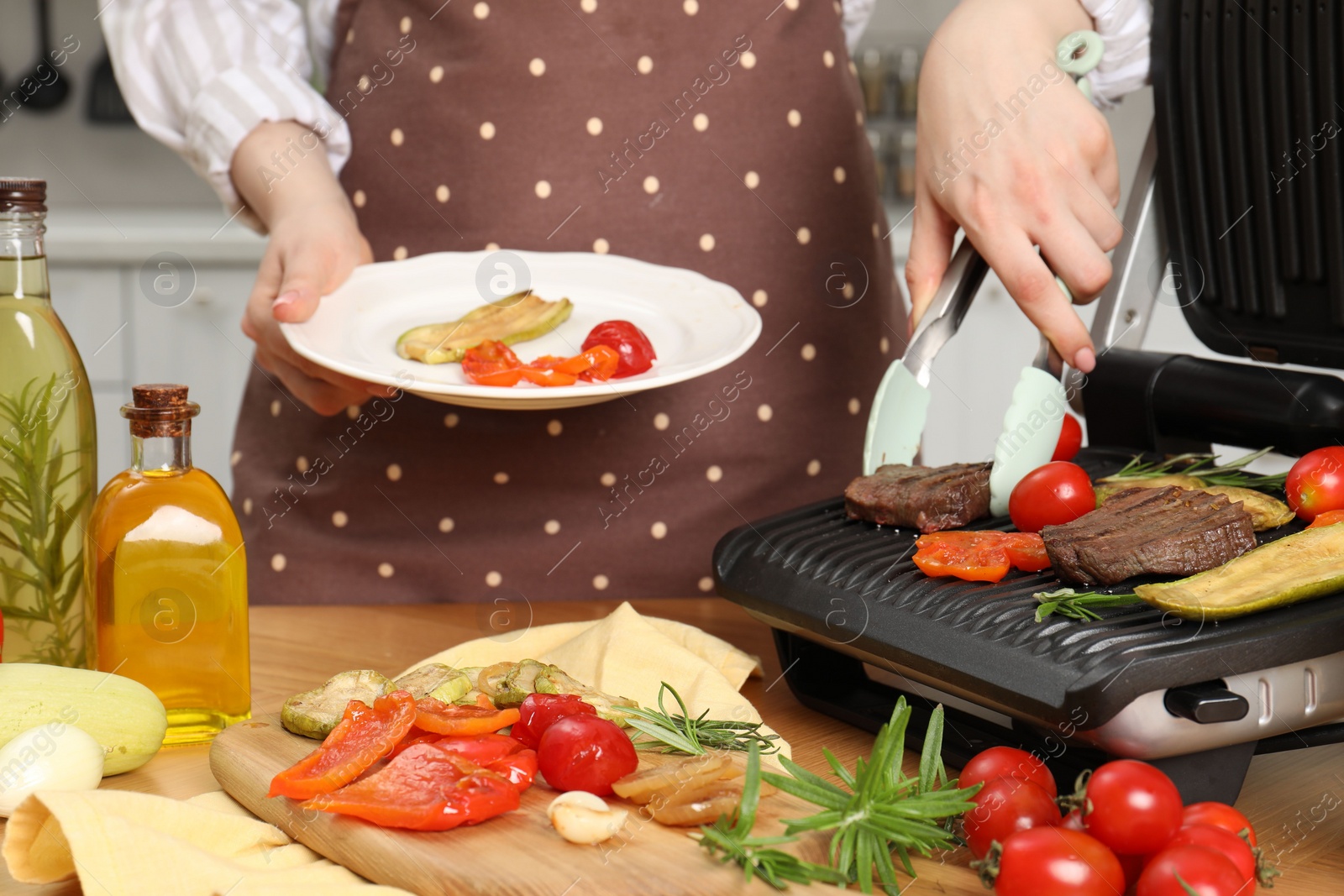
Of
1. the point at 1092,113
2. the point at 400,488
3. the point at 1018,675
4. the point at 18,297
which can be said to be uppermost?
the point at 1092,113

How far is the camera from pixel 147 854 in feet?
1.81

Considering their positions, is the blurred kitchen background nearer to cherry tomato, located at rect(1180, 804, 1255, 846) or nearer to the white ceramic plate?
the white ceramic plate

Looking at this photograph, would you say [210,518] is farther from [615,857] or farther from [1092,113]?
[1092,113]

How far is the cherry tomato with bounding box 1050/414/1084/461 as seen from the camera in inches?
37.2

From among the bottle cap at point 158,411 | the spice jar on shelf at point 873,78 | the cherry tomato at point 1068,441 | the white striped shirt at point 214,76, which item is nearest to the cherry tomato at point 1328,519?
the cherry tomato at point 1068,441

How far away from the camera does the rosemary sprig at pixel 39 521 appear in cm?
76

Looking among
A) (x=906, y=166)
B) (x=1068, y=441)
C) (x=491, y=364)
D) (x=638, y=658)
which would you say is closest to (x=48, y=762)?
(x=638, y=658)

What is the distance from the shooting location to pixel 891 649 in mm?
674

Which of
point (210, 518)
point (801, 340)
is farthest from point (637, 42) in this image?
point (210, 518)

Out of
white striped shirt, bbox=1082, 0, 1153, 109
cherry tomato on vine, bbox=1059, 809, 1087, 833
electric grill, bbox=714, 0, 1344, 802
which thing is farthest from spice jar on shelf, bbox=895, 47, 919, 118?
cherry tomato on vine, bbox=1059, 809, 1087, 833

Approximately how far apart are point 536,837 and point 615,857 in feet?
0.15

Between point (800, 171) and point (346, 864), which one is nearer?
point (346, 864)

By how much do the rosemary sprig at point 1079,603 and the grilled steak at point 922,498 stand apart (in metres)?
0.15

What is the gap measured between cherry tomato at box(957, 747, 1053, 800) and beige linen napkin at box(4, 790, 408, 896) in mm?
287
